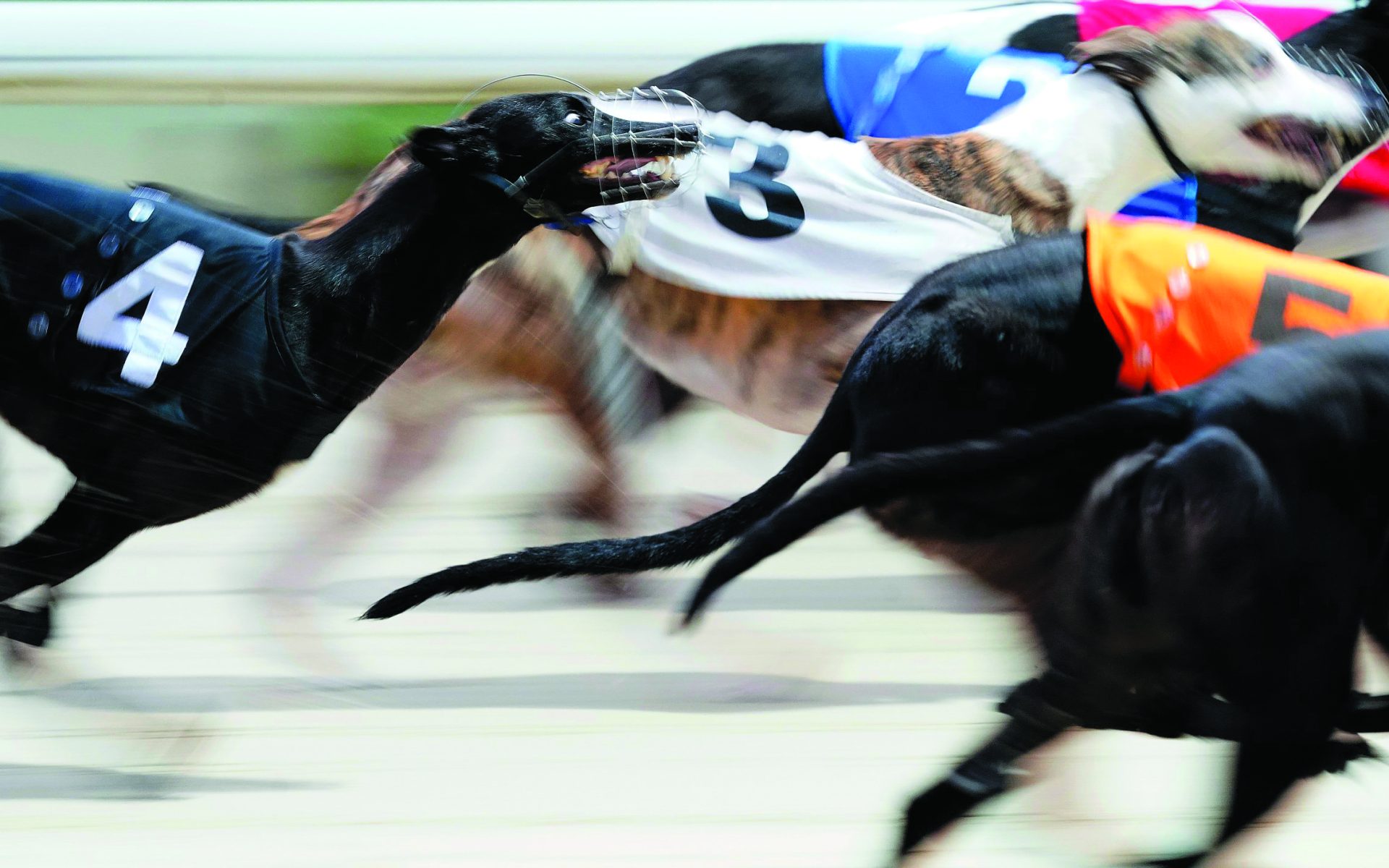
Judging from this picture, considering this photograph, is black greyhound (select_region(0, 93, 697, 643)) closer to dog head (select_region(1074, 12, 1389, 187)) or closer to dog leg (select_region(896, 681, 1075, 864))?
dog head (select_region(1074, 12, 1389, 187))

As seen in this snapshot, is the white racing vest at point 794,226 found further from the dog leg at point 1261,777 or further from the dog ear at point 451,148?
the dog leg at point 1261,777

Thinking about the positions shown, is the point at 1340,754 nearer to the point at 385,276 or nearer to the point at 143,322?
the point at 385,276

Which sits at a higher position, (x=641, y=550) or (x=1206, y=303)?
(x=1206, y=303)

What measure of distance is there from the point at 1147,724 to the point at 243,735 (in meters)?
1.55

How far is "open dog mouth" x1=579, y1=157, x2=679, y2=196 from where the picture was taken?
230 centimetres

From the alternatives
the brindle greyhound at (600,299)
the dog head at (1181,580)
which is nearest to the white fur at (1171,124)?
the brindle greyhound at (600,299)

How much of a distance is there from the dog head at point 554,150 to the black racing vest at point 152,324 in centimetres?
33

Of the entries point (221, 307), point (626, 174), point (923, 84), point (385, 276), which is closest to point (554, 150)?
point (626, 174)

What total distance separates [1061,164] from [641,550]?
122 cm

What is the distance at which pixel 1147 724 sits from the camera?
167 cm

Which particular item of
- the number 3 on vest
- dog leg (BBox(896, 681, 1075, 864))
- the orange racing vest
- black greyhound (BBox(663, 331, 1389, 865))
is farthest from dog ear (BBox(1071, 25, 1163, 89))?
the number 3 on vest

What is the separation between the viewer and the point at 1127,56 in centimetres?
266

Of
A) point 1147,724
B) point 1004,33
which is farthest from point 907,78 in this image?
point 1147,724

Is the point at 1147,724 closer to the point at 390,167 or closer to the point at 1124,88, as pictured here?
the point at 1124,88
